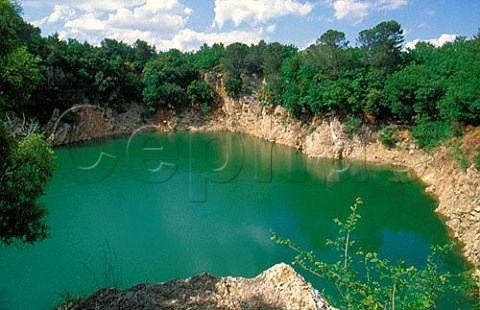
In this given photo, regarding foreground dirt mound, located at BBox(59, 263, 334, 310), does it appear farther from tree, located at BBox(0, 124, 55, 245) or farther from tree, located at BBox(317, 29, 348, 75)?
tree, located at BBox(317, 29, 348, 75)

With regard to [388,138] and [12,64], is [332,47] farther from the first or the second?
[12,64]

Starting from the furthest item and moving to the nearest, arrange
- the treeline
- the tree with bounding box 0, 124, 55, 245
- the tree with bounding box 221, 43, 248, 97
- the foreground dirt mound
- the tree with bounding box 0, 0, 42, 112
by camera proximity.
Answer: the tree with bounding box 221, 43, 248, 97 → the treeline → the foreground dirt mound → the tree with bounding box 0, 124, 55, 245 → the tree with bounding box 0, 0, 42, 112

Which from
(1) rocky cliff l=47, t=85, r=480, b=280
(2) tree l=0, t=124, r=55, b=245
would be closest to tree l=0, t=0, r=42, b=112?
(2) tree l=0, t=124, r=55, b=245

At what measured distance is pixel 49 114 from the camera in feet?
98.7

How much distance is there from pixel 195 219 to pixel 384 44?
18.0 metres

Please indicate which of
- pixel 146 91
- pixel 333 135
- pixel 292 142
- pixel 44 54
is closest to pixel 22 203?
pixel 333 135

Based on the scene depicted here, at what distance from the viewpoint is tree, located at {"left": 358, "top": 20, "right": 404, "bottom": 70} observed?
992 inches

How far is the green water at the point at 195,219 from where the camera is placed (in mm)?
12031

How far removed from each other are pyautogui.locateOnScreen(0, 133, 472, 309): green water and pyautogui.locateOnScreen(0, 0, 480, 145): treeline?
4.30 meters

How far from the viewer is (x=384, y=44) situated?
998 inches

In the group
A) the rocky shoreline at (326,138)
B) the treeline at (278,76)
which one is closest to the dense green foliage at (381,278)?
the rocky shoreline at (326,138)

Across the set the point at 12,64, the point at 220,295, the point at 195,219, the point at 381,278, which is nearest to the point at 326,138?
the point at 195,219

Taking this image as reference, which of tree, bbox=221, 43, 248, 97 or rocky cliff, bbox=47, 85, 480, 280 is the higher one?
tree, bbox=221, 43, 248, 97

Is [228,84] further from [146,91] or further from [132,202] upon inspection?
[132,202]
